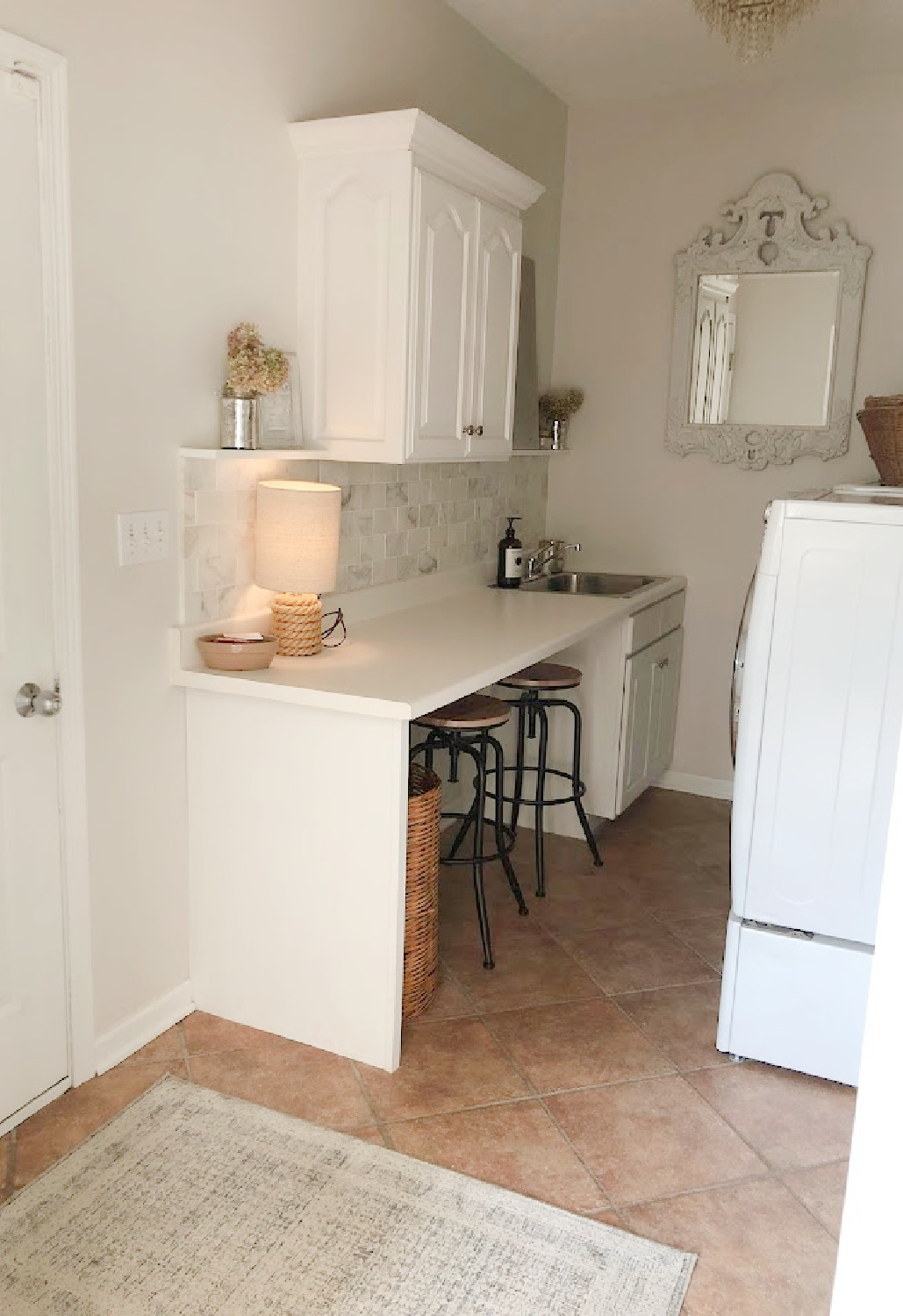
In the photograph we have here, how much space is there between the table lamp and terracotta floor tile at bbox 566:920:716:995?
1.24 m

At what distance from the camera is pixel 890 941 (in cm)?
83

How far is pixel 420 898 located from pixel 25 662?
114 centimetres

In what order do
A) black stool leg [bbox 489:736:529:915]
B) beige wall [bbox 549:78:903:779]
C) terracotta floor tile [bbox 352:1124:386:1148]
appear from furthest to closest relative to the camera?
beige wall [bbox 549:78:903:779], black stool leg [bbox 489:736:529:915], terracotta floor tile [bbox 352:1124:386:1148]

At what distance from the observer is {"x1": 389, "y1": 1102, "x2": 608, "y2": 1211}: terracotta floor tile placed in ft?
7.14

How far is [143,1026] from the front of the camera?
2.63 meters

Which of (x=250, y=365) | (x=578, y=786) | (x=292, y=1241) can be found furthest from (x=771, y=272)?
(x=292, y=1241)

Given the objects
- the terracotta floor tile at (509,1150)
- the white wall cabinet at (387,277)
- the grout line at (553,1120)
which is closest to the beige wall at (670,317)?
the white wall cabinet at (387,277)

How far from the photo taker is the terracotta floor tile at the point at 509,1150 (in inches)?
85.7

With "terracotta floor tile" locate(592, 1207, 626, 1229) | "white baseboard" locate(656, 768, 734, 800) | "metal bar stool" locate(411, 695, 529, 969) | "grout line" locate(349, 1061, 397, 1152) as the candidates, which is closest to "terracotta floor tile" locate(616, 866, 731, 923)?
"metal bar stool" locate(411, 695, 529, 969)

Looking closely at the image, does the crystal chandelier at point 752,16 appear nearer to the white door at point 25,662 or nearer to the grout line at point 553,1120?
the white door at point 25,662

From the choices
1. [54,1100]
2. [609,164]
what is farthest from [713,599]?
[54,1100]

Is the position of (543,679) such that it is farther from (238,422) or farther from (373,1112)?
(373,1112)

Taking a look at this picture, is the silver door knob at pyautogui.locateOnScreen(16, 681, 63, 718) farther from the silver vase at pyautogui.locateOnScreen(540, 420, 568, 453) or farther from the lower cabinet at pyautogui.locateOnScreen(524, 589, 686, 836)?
the silver vase at pyautogui.locateOnScreen(540, 420, 568, 453)

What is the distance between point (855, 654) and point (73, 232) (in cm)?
190
